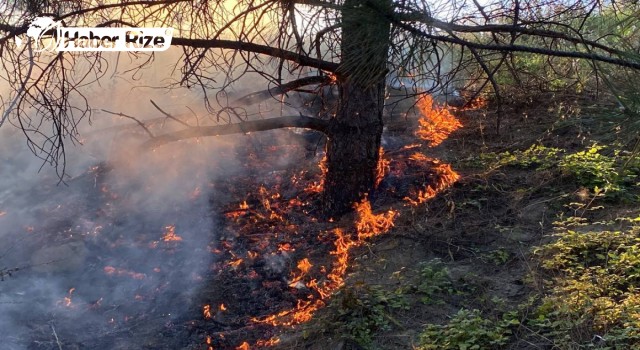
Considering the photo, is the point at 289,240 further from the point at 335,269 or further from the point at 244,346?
the point at 244,346

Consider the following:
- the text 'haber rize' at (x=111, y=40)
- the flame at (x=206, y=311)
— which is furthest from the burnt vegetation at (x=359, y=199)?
the text 'haber rize' at (x=111, y=40)

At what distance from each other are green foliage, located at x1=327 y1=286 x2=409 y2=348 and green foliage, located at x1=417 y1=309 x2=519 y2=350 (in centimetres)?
33

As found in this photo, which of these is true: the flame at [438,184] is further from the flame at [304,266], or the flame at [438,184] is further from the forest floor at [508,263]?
the flame at [304,266]

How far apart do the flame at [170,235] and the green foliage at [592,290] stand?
385cm

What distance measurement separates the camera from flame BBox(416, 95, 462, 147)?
7699 mm

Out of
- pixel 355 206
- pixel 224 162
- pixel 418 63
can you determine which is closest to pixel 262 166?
pixel 224 162

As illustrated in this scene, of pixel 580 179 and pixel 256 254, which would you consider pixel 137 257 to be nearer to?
pixel 256 254

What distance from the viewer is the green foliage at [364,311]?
4113mm

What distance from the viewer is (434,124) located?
804cm

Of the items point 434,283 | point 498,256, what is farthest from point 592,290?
point 434,283

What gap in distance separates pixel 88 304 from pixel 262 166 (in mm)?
3087

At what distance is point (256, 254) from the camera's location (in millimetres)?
6039

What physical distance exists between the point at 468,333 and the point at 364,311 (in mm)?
835

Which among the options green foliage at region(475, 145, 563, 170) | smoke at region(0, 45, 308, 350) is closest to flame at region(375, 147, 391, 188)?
green foliage at region(475, 145, 563, 170)
